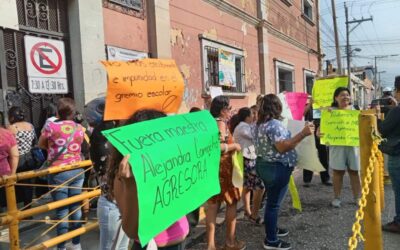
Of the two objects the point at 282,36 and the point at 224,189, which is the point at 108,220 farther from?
the point at 282,36

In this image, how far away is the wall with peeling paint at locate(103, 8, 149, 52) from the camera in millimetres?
7023

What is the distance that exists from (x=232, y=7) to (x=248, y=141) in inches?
305

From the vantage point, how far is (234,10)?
12.0 metres

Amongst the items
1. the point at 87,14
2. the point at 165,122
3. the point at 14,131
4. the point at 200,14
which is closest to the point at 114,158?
the point at 165,122

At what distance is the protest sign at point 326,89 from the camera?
647cm

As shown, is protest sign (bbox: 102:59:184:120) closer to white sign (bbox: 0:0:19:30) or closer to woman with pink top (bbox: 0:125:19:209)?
woman with pink top (bbox: 0:125:19:209)

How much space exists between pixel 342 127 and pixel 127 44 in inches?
161

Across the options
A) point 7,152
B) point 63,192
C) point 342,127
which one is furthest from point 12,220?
point 342,127

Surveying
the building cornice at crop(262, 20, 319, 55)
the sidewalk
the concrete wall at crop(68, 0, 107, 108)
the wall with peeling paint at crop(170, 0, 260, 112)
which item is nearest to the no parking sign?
the concrete wall at crop(68, 0, 107, 108)

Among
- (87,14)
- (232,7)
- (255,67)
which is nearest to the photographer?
(87,14)

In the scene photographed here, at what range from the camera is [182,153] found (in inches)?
82.9

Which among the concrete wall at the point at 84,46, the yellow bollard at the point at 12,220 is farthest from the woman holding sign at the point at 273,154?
the concrete wall at the point at 84,46

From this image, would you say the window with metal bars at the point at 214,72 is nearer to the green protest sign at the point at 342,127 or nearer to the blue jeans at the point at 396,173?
the green protest sign at the point at 342,127

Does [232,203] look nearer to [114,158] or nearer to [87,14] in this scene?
[114,158]
